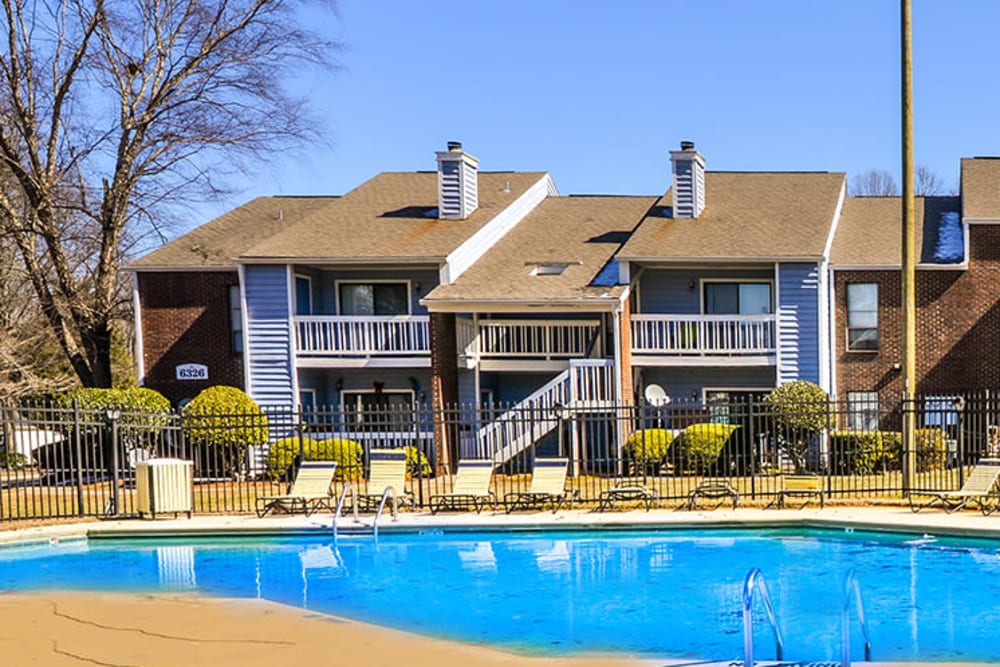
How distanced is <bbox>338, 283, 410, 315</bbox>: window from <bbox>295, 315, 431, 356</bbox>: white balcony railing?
138cm

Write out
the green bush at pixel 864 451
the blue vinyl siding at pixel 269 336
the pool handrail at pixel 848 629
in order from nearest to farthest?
the pool handrail at pixel 848 629
the green bush at pixel 864 451
the blue vinyl siding at pixel 269 336

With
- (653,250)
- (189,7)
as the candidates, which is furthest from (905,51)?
(189,7)

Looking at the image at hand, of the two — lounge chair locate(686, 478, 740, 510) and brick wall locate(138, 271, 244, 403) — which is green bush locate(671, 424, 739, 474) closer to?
lounge chair locate(686, 478, 740, 510)

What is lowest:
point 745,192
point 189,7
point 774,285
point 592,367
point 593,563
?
point 593,563

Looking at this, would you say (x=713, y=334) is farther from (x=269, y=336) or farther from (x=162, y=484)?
(x=162, y=484)

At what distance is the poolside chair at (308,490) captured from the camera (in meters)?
20.2

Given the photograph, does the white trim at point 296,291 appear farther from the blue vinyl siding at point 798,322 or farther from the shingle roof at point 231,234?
the blue vinyl siding at point 798,322

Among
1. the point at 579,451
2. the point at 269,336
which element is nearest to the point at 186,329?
the point at 269,336

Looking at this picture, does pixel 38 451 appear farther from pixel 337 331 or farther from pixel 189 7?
pixel 189 7

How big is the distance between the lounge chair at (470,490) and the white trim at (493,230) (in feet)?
25.4

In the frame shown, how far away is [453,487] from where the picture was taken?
818 inches

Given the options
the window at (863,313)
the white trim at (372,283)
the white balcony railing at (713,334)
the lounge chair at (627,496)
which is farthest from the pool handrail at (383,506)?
the window at (863,313)

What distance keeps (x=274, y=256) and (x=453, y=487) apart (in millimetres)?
9786

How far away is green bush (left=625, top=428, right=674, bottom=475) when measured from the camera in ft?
81.6
